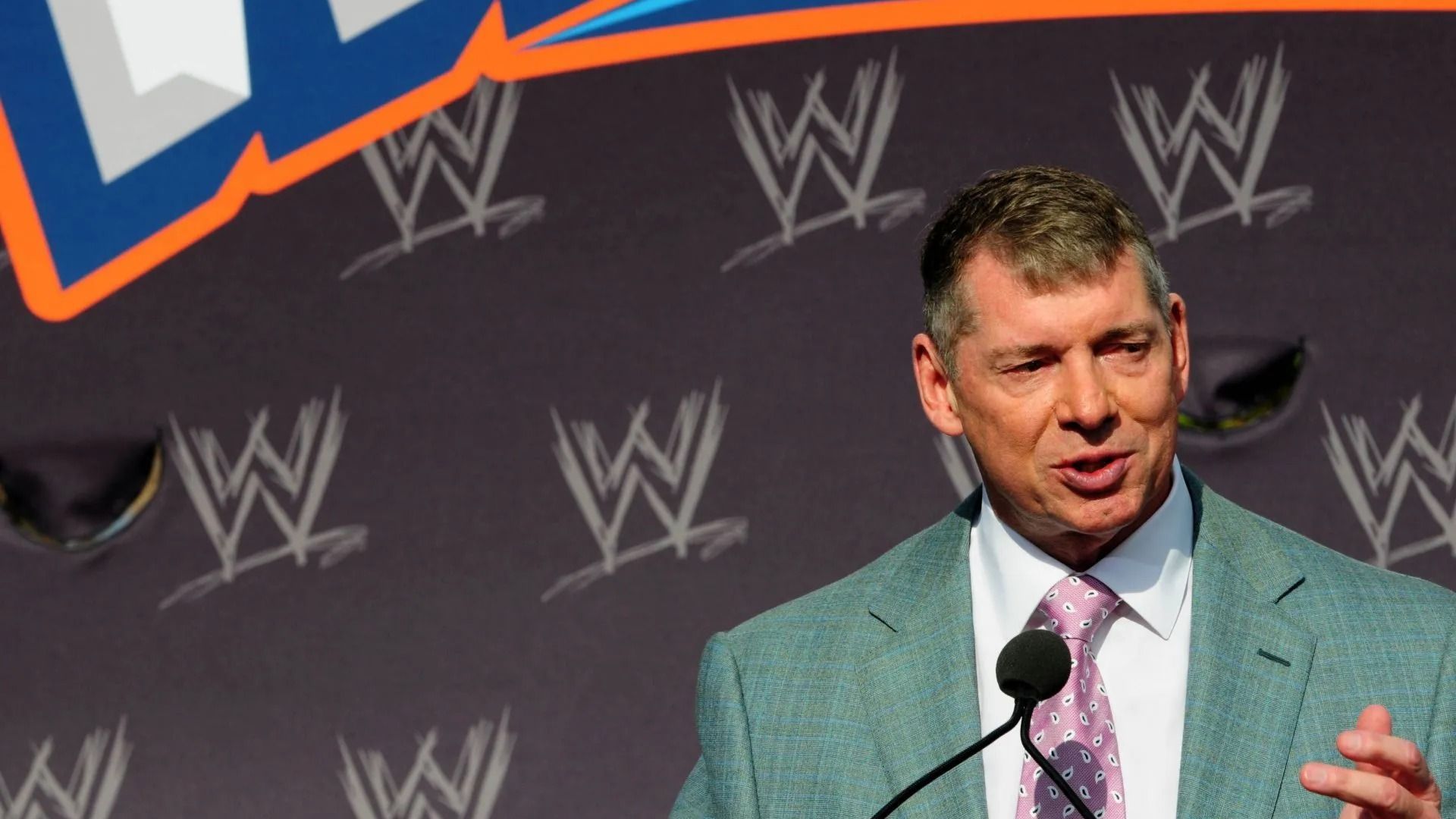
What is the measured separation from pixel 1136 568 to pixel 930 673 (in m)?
0.24

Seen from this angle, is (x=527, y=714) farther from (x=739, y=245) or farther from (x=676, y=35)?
(x=676, y=35)

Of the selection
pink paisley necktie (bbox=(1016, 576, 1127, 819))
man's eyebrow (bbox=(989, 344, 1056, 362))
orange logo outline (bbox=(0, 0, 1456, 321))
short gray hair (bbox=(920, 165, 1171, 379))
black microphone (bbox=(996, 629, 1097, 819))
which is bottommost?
pink paisley necktie (bbox=(1016, 576, 1127, 819))

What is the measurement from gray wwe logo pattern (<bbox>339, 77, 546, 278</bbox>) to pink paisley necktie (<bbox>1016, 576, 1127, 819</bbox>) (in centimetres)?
118

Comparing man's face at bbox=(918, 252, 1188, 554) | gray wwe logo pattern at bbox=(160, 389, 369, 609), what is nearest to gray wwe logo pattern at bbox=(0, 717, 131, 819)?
gray wwe logo pattern at bbox=(160, 389, 369, 609)

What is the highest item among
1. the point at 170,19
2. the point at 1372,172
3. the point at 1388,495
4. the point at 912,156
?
the point at 170,19

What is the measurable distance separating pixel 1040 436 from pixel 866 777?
40 centimetres

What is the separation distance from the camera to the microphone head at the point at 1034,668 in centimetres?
145

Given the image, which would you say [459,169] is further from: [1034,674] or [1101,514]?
[1034,674]

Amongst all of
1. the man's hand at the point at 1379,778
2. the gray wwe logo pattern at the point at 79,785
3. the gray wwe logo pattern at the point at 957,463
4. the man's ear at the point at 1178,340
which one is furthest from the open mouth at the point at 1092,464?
the gray wwe logo pattern at the point at 79,785

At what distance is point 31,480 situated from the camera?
8.71 ft

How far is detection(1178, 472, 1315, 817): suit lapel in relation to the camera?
1.63 m

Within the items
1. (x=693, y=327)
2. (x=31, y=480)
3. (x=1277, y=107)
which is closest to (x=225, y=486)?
(x=31, y=480)

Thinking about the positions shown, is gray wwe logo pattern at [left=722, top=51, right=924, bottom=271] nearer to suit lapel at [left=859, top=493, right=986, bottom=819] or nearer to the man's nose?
suit lapel at [left=859, top=493, right=986, bottom=819]

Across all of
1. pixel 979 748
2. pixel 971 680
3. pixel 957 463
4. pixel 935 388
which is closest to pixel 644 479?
pixel 957 463
